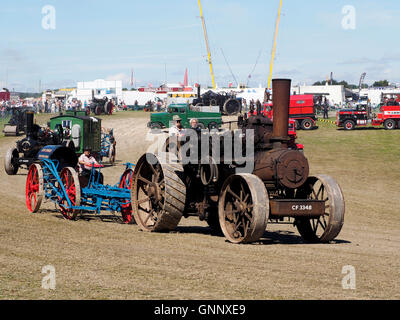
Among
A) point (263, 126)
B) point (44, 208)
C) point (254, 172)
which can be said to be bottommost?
point (44, 208)

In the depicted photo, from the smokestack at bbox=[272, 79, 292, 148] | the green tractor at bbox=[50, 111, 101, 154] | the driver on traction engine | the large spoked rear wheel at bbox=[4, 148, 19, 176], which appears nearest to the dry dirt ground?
the driver on traction engine

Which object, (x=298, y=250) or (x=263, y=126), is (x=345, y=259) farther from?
(x=263, y=126)

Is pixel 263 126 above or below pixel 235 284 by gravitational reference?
above

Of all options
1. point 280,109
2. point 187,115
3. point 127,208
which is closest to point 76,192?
point 127,208

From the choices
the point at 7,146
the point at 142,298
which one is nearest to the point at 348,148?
the point at 7,146

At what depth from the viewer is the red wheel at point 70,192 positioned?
1194cm

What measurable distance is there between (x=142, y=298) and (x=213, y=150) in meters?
4.28

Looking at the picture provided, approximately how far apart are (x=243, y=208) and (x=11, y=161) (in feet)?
46.7

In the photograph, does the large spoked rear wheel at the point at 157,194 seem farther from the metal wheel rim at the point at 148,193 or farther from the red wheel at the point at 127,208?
the red wheel at the point at 127,208

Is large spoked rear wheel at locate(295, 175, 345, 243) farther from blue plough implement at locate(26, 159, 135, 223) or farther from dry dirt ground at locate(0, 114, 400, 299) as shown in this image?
blue plough implement at locate(26, 159, 135, 223)

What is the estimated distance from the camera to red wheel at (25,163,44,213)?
12.7 meters

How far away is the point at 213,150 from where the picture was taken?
385 inches

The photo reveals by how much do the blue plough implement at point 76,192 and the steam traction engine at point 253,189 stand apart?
137 cm
